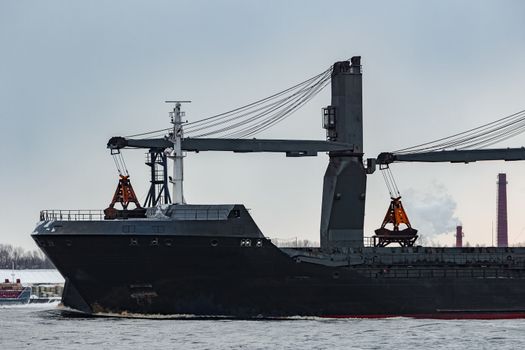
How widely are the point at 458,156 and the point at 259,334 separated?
1995 centimetres

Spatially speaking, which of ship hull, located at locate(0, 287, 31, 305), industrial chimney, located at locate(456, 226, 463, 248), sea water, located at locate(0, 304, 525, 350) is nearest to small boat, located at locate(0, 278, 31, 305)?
ship hull, located at locate(0, 287, 31, 305)

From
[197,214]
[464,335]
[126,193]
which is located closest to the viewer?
[464,335]

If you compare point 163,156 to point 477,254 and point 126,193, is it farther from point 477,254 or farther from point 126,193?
point 477,254

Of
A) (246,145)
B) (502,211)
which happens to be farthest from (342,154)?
(502,211)

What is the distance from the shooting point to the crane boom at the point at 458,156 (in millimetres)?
72125

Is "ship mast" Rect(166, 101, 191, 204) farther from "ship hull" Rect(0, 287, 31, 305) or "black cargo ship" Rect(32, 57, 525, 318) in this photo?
"ship hull" Rect(0, 287, 31, 305)

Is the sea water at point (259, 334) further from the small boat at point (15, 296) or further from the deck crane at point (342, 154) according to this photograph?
the small boat at point (15, 296)

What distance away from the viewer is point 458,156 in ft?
237

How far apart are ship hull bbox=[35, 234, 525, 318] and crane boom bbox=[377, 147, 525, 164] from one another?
769 centimetres

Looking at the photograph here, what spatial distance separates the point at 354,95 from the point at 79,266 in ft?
57.9

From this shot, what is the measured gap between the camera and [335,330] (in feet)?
195

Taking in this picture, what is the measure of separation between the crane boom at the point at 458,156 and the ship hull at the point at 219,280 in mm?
7691

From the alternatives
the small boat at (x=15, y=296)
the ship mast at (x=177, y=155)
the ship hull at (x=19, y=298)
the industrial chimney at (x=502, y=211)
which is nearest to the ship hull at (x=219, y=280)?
the ship mast at (x=177, y=155)

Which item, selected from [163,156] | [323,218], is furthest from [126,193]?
[323,218]
